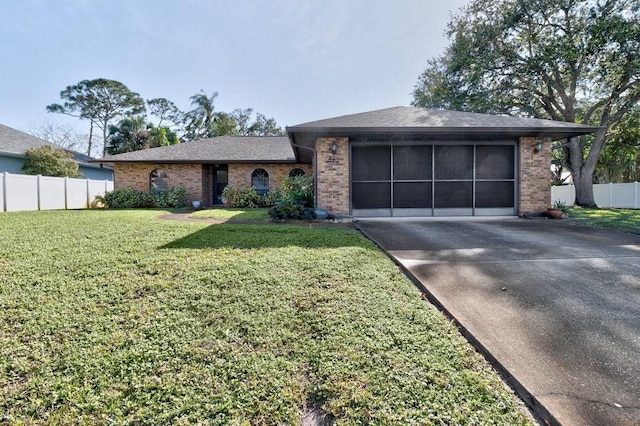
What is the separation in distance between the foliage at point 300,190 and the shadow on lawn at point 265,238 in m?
3.13

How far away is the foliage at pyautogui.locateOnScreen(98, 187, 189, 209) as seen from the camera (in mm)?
14094

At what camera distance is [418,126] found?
810 cm

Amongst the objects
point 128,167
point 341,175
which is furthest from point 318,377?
point 128,167

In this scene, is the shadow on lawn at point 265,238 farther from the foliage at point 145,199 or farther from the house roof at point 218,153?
the foliage at point 145,199

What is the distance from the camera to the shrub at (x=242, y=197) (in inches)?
558

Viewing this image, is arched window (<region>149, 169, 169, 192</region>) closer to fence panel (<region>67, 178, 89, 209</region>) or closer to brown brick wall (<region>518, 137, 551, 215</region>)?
fence panel (<region>67, 178, 89, 209</region>)

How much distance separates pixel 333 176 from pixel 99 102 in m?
33.5

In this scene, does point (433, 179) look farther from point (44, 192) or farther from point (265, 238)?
point (44, 192)

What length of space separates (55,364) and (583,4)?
2069 cm

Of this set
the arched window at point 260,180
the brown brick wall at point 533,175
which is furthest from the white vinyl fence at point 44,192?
the brown brick wall at point 533,175

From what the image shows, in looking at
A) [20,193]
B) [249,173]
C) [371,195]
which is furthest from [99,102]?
[371,195]

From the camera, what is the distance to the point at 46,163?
1535cm

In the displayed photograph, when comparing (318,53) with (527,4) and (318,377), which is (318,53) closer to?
(527,4)

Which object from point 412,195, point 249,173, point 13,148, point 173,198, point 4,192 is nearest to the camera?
point 412,195
